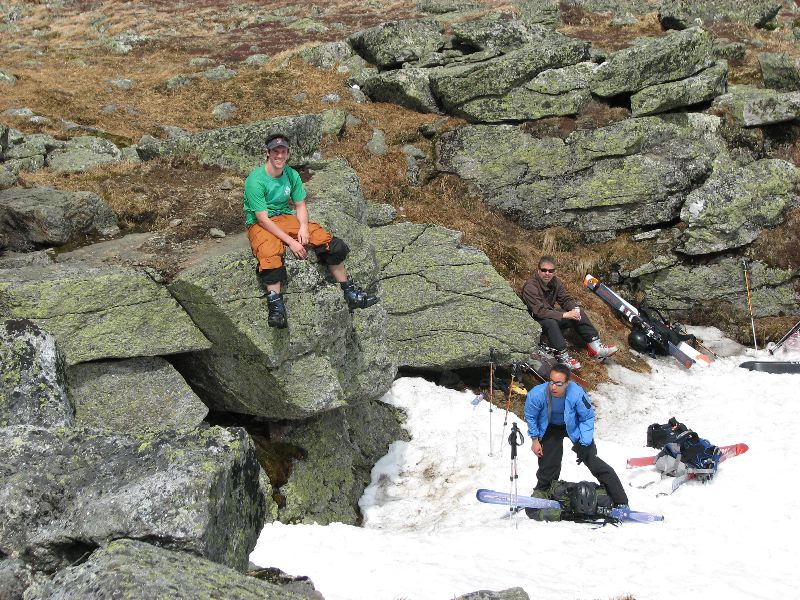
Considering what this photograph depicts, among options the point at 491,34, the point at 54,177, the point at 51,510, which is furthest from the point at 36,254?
the point at 491,34

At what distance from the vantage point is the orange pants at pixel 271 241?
11844 millimetres

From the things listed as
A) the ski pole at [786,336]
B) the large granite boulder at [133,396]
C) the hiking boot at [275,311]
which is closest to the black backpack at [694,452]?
the hiking boot at [275,311]

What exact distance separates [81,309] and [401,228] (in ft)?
33.2

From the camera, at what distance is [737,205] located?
22.6 metres

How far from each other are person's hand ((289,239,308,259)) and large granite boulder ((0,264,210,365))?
2.23m

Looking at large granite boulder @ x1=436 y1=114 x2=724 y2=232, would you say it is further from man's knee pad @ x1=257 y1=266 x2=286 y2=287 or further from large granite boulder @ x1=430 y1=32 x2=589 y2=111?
man's knee pad @ x1=257 y1=266 x2=286 y2=287

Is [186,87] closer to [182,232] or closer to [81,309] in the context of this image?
[182,232]

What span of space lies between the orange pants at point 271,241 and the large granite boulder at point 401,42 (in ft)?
68.8

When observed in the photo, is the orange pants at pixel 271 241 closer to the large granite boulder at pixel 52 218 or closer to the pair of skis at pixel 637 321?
the large granite boulder at pixel 52 218

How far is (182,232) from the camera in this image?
14.1 meters

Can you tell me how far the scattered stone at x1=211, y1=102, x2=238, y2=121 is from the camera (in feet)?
93.4

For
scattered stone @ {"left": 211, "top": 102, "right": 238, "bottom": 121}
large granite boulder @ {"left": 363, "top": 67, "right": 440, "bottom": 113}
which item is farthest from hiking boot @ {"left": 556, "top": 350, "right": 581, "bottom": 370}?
scattered stone @ {"left": 211, "top": 102, "right": 238, "bottom": 121}

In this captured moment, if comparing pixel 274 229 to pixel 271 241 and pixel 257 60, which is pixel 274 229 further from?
pixel 257 60

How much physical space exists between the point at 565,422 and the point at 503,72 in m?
18.1
